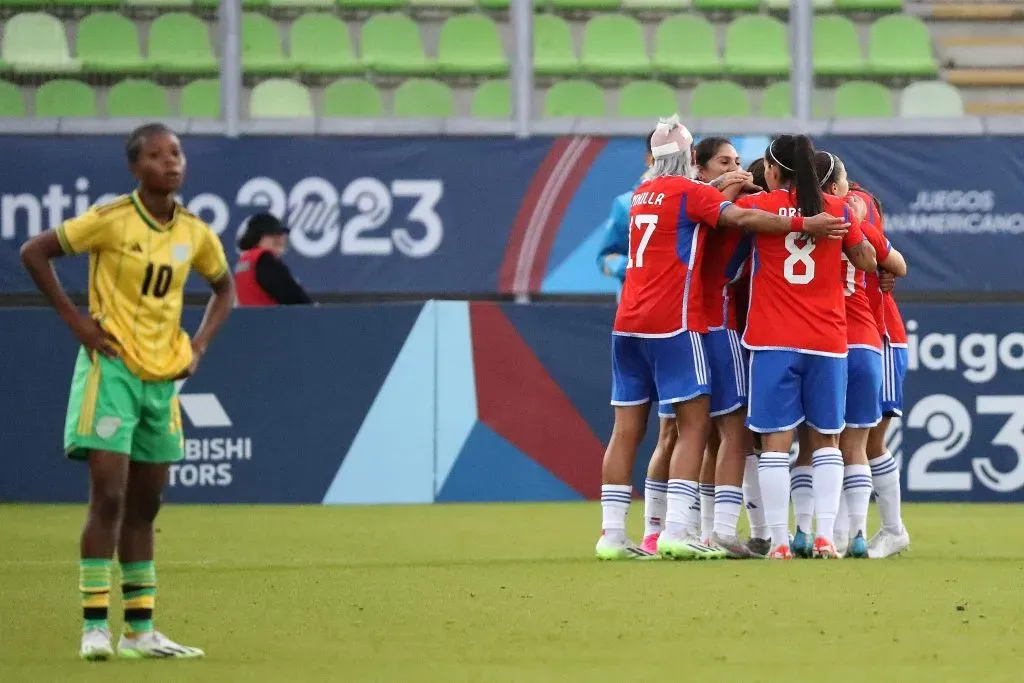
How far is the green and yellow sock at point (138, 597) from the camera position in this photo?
19.4ft

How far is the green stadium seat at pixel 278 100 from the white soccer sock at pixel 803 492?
876 centimetres

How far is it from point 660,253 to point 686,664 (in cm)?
373

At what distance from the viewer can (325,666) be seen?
5520mm

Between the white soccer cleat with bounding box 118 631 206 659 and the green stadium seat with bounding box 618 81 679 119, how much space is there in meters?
12.1

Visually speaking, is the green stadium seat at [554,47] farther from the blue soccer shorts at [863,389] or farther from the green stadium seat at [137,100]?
the blue soccer shorts at [863,389]

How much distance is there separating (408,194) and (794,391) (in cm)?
816

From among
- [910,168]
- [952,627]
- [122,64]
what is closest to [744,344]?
[952,627]

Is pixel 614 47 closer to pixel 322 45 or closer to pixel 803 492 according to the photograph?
pixel 322 45

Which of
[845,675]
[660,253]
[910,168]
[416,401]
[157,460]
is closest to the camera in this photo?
[845,675]

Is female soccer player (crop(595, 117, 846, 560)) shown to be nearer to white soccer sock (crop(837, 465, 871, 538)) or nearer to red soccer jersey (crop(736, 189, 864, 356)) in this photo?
red soccer jersey (crop(736, 189, 864, 356))

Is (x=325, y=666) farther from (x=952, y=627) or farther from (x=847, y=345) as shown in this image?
(x=847, y=345)

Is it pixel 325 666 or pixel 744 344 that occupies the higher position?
pixel 744 344

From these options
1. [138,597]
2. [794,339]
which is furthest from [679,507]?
[138,597]

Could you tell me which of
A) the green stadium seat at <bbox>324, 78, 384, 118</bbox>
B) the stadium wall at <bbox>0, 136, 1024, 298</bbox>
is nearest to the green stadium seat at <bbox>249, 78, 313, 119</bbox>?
the green stadium seat at <bbox>324, 78, 384, 118</bbox>
